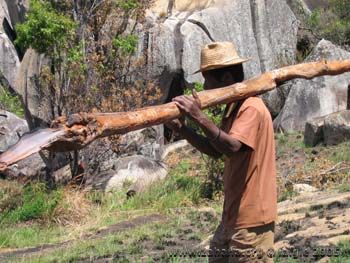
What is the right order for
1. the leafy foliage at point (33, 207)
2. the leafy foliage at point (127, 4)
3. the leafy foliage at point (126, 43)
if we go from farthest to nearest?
the leafy foliage at point (127, 4)
the leafy foliage at point (126, 43)
the leafy foliage at point (33, 207)

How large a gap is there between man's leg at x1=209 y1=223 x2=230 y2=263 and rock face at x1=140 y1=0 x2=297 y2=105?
12.2m

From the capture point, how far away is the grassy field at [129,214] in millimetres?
8469

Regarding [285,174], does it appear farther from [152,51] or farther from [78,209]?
[152,51]

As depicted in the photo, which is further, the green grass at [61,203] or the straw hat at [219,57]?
the green grass at [61,203]

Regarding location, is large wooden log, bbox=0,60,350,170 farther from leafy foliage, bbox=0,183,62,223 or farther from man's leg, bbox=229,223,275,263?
leafy foliage, bbox=0,183,62,223

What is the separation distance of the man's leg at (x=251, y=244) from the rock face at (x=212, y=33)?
12.3 meters

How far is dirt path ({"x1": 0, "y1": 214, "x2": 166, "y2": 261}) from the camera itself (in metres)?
9.40

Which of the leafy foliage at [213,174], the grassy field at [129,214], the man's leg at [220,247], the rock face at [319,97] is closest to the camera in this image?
the man's leg at [220,247]

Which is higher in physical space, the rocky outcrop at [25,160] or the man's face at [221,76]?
the man's face at [221,76]

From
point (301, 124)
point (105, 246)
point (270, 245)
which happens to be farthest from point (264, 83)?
point (301, 124)

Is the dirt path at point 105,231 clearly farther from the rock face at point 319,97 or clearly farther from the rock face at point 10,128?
the rock face at point 319,97

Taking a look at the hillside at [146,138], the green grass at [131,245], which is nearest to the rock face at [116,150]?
the hillside at [146,138]

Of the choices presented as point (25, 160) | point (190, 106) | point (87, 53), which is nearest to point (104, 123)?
point (190, 106)

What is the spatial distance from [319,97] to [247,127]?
12304mm
